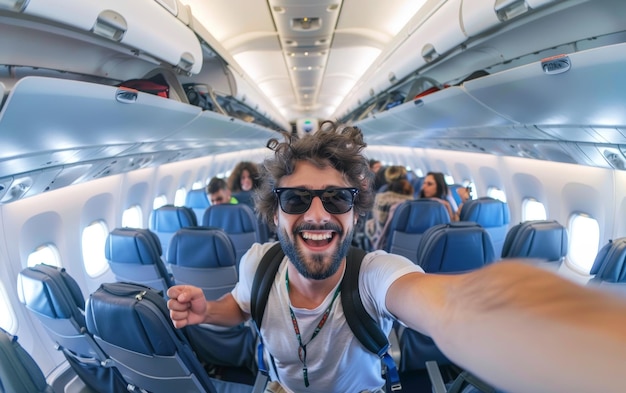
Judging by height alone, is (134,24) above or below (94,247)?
above

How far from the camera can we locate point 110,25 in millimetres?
1646

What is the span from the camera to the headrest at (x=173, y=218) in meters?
4.89

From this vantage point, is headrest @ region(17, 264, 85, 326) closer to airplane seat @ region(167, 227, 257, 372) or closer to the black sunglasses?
airplane seat @ region(167, 227, 257, 372)

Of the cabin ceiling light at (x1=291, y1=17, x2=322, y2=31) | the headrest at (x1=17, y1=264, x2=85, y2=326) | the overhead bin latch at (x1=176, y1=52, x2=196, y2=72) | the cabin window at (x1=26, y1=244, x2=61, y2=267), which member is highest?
Result: the cabin ceiling light at (x1=291, y1=17, x2=322, y2=31)

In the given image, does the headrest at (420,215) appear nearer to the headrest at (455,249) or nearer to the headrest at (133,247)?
the headrest at (455,249)

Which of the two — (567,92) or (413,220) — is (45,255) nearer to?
(413,220)

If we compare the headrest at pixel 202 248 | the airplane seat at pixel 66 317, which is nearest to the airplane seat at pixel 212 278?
the headrest at pixel 202 248

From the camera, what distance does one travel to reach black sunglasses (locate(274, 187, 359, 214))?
1.43 meters

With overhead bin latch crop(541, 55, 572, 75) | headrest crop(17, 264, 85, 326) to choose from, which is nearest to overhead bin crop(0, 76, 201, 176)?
headrest crop(17, 264, 85, 326)

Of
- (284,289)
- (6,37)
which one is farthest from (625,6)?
(6,37)

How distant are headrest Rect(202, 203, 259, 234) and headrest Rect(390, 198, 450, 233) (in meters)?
2.14

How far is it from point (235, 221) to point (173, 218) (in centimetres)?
109

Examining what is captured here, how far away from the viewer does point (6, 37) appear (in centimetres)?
182

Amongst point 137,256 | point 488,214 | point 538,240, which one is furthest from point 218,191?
point 538,240
